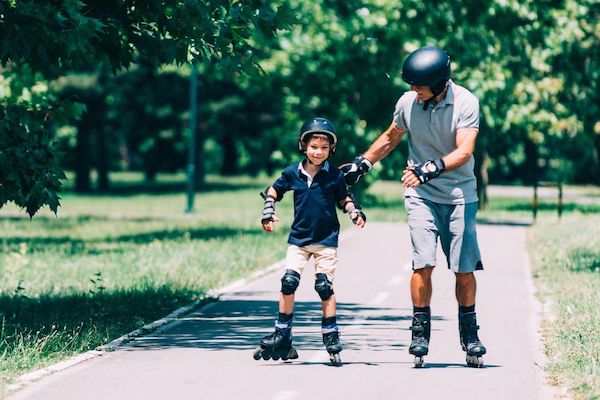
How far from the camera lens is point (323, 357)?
8844 mm

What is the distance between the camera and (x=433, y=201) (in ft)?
27.5

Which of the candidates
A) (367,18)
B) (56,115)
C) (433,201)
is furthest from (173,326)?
(367,18)

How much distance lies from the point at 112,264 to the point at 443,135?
9.56 meters

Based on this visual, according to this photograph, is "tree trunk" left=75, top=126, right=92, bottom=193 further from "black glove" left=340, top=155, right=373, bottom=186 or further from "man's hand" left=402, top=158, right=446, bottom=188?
"man's hand" left=402, top=158, right=446, bottom=188

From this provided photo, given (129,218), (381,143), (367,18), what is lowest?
(129,218)

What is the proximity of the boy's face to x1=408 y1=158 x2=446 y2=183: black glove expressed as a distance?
668 mm

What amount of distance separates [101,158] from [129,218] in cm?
2710

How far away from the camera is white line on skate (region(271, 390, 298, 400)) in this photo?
7.23 meters

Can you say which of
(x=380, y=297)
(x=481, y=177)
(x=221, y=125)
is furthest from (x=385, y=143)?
(x=221, y=125)

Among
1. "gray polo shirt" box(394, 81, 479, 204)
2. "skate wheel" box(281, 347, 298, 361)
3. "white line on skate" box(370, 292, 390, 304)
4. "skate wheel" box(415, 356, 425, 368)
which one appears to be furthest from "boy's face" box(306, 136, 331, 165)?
"white line on skate" box(370, 292, 390, 304)

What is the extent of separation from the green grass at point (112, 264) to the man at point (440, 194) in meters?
2.49

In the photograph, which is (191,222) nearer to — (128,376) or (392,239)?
(392,239)

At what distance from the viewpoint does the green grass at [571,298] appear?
25.6ft

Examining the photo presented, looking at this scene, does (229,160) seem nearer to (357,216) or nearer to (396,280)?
(396,280)
